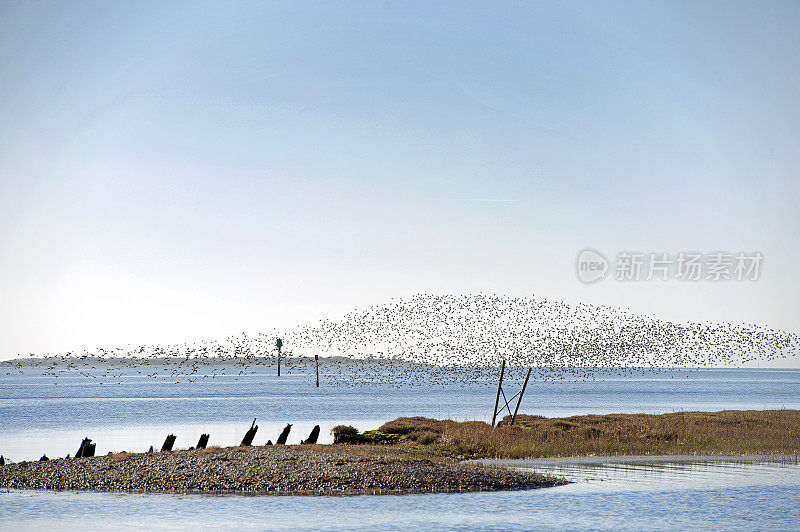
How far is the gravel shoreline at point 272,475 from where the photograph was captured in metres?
32.9

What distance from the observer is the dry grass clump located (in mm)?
43750

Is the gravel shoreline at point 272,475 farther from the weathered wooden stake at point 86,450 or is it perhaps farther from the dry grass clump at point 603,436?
the dry grass clump at point 603,436

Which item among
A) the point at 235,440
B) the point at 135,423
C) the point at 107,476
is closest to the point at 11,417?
the point at 135,423

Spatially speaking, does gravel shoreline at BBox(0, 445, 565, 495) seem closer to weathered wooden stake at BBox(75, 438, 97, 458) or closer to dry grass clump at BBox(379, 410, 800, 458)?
weathered wooden stake at BBox(75, 438, 97, 458)

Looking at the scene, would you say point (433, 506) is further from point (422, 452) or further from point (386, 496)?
point (422, 452)

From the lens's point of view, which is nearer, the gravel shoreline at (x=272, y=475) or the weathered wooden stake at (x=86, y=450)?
the gravel shoreline at (x=272, y=475)

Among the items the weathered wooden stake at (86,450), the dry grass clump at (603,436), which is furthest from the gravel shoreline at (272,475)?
the dry grass clump at (603,436)

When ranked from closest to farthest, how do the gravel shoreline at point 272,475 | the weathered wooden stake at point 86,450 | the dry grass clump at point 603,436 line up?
the gravel shoreline at point 272,475
the weathered wooden stake at point 86,450
the dry grass clump at point 603,436

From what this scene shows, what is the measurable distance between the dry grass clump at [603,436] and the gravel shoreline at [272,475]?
6067 mm

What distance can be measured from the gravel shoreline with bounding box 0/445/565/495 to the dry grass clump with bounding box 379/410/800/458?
6.07 m

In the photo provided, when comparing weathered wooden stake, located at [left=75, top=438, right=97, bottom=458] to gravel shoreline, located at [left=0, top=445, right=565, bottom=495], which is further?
weathered wooden stake, located at [left=75, top=438, right=97, bottom=458]

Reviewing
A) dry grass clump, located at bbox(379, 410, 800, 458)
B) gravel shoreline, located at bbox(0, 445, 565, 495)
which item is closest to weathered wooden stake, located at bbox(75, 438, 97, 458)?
gravel shoreline, located at bbox(0, 445, 565, 495)

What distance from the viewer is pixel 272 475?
33906 millimetres

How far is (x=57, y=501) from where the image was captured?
30969 millimetres
